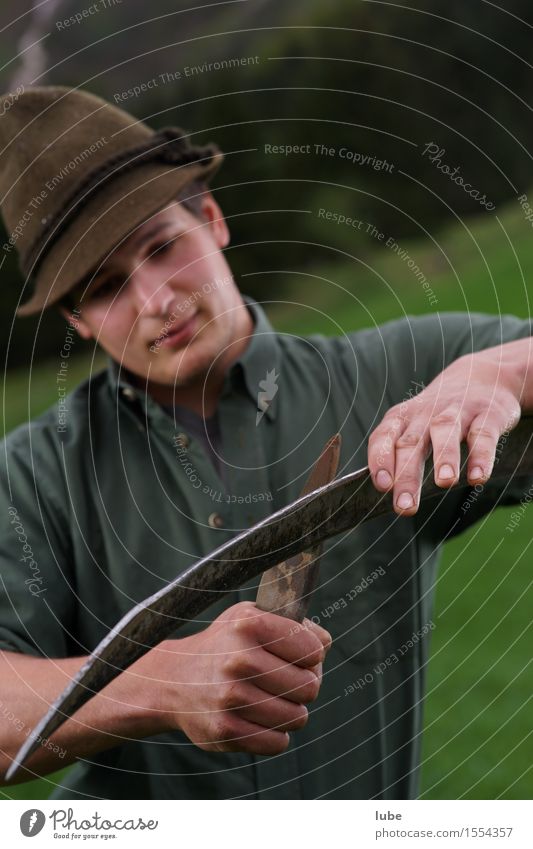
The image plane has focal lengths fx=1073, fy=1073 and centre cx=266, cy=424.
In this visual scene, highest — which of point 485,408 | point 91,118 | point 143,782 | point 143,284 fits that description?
point 91,118

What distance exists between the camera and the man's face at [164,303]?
2.59ft

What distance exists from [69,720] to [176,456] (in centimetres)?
23

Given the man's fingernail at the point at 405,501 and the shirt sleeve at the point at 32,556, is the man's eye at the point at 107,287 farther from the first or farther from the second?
the man's fingernail at the point at 405,501

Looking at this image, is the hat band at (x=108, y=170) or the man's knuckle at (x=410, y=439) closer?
the man's knuckle at (x=410, y=439)

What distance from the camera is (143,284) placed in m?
0.80

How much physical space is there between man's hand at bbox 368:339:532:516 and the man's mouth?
25 centimetres

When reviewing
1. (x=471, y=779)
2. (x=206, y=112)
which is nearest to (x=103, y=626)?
(x=471, y=779)

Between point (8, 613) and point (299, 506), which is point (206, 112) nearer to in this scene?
point (8, 613)

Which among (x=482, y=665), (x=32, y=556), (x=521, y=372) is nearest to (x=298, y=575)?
(x=521, y=372)

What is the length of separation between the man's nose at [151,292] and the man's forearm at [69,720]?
0.26m

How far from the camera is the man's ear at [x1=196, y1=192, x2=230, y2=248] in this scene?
87 centimetres

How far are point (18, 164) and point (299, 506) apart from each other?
1.48 ft

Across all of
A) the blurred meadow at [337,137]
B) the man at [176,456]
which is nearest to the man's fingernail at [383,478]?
the man at [176,456]

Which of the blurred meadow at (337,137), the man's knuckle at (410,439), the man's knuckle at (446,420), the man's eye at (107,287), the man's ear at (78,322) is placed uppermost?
the blurred meadow at (337,137)
